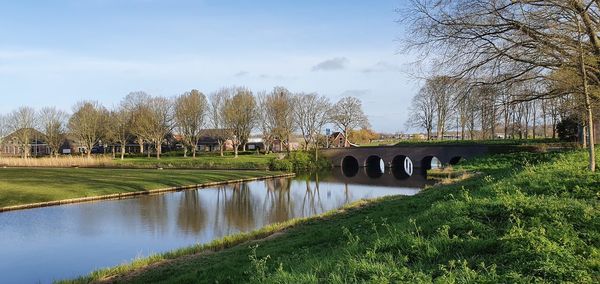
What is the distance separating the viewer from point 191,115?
69.7 m

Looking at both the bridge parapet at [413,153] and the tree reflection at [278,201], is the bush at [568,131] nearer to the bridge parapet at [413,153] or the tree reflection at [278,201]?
the bridge parapet at [413,153]

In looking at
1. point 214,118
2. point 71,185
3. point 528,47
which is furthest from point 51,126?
point 528,47

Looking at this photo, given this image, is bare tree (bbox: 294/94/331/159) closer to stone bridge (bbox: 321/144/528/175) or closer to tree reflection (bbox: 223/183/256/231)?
stone bridge (bbox: 321/144/528/175)

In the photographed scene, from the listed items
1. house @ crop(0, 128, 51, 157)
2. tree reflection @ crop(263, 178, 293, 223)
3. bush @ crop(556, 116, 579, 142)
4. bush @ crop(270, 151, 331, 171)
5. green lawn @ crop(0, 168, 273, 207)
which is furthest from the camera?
house @ crop(0, 128, 51, 157)

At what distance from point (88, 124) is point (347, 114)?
40395 mm

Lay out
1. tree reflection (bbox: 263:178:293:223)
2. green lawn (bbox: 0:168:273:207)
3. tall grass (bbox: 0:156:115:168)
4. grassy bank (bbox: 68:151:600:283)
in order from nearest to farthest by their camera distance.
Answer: grassy bank (bbox: 68:151:600:283) < tree reflection (bbox: 263:178:293:223) < green lawn (bbox: 0:168:273:207) < tall grass (bbox: 0:156:115:168)

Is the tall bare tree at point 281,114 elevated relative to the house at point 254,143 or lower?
elevated

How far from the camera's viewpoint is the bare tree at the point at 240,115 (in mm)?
68312

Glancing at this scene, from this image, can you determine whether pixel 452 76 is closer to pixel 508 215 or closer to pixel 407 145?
pixel 508 215

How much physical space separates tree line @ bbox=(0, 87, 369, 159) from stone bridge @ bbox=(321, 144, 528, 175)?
4.26 metres

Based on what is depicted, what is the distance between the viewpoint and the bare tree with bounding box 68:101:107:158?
71250 millimetres

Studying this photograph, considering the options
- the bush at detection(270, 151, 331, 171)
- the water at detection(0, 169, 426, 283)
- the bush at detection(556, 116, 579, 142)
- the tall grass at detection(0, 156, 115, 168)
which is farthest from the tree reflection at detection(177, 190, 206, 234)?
the bush at detection(556, 116, 579, 142)

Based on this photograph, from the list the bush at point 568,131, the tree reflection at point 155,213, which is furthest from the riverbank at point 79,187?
the bush at point 568,131

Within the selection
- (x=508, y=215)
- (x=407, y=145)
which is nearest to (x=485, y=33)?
(x=508, y=215)
